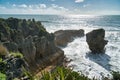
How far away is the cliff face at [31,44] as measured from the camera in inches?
864

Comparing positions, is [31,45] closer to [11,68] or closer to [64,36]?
[11,68]

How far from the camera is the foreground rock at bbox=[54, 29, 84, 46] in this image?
45.1m

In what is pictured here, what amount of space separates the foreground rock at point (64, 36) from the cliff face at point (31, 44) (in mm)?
12862

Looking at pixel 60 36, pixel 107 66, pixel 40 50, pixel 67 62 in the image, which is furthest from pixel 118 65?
pixel 60 36

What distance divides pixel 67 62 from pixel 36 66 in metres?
7.61

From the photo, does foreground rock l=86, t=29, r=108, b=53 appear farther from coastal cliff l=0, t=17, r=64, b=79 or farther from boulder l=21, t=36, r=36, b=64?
boulder l=21, t=36, r=36, b=64

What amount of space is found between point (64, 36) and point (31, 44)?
28.0m

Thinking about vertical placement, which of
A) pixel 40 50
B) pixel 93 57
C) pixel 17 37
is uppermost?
pixel 17 37

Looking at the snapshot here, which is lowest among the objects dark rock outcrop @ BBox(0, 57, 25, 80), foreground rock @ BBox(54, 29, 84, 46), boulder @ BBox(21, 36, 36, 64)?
foreground rock @ BBox(54, 29, 84, 46)

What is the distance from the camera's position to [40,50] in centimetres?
2566

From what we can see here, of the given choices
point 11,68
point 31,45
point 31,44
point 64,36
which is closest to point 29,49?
point 31,45

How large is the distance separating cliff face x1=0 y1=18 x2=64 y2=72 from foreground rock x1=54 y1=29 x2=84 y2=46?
12.9m

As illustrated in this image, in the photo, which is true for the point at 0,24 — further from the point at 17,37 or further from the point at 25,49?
the point at 25,49

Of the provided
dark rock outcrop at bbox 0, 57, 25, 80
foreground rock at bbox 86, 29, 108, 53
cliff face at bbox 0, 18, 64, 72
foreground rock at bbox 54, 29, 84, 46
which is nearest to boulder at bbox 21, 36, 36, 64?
cliff face at bbox 0, 18, 64, 72
